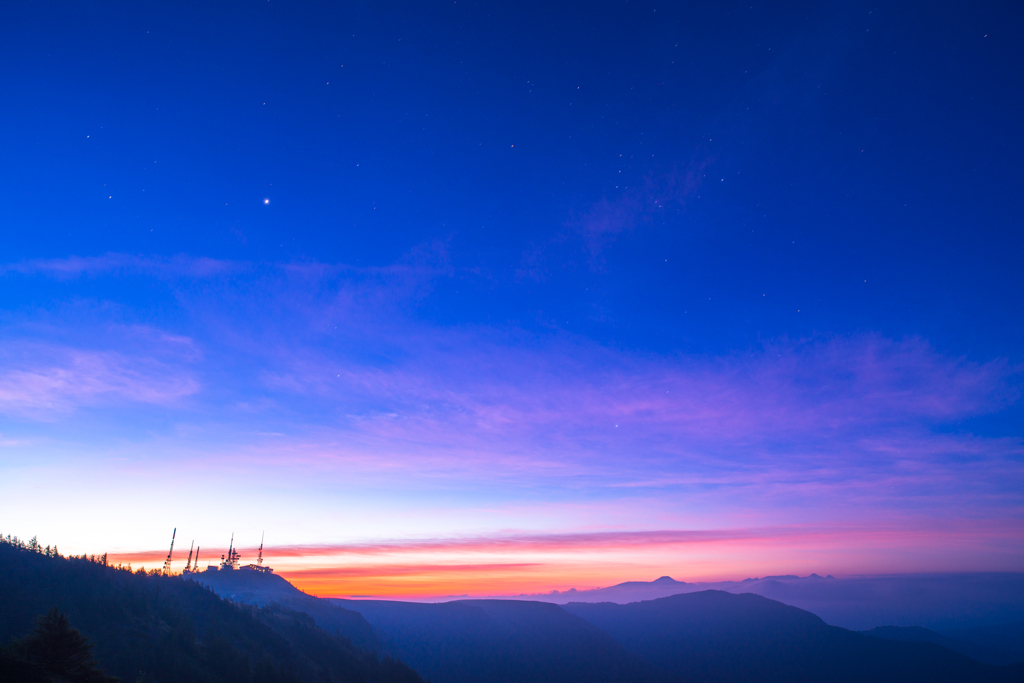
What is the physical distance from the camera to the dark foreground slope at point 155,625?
44094 millimetres

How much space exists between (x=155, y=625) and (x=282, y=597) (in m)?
87.4

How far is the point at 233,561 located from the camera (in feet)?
462

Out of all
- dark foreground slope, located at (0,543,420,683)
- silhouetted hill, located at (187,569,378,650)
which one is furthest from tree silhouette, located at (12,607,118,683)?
silhouetted hill, located at (187,569,378,650)

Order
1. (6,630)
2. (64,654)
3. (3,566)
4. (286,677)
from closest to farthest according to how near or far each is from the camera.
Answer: (64,654)
(6,630)
(3,566)
(286,677)

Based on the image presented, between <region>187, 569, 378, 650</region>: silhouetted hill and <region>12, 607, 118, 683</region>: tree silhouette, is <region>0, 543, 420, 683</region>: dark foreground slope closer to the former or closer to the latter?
<region>12, 607, 118, 683</region>: tree silhouette

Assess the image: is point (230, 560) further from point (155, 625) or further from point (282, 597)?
point (155, 625)

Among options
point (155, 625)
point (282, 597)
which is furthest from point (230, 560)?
point (155, 625)

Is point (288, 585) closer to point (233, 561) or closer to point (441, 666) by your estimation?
point (233, 561)

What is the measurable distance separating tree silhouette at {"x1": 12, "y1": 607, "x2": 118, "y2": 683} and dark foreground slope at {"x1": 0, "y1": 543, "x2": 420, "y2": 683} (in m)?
5.30

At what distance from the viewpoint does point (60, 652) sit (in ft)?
80.7

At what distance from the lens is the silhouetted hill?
121m

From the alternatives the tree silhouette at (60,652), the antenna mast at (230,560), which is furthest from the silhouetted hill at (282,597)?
the tree silhouette at (60,652)

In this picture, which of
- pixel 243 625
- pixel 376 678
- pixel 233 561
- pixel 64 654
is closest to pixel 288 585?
pixel 233 561

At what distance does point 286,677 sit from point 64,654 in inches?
1738
